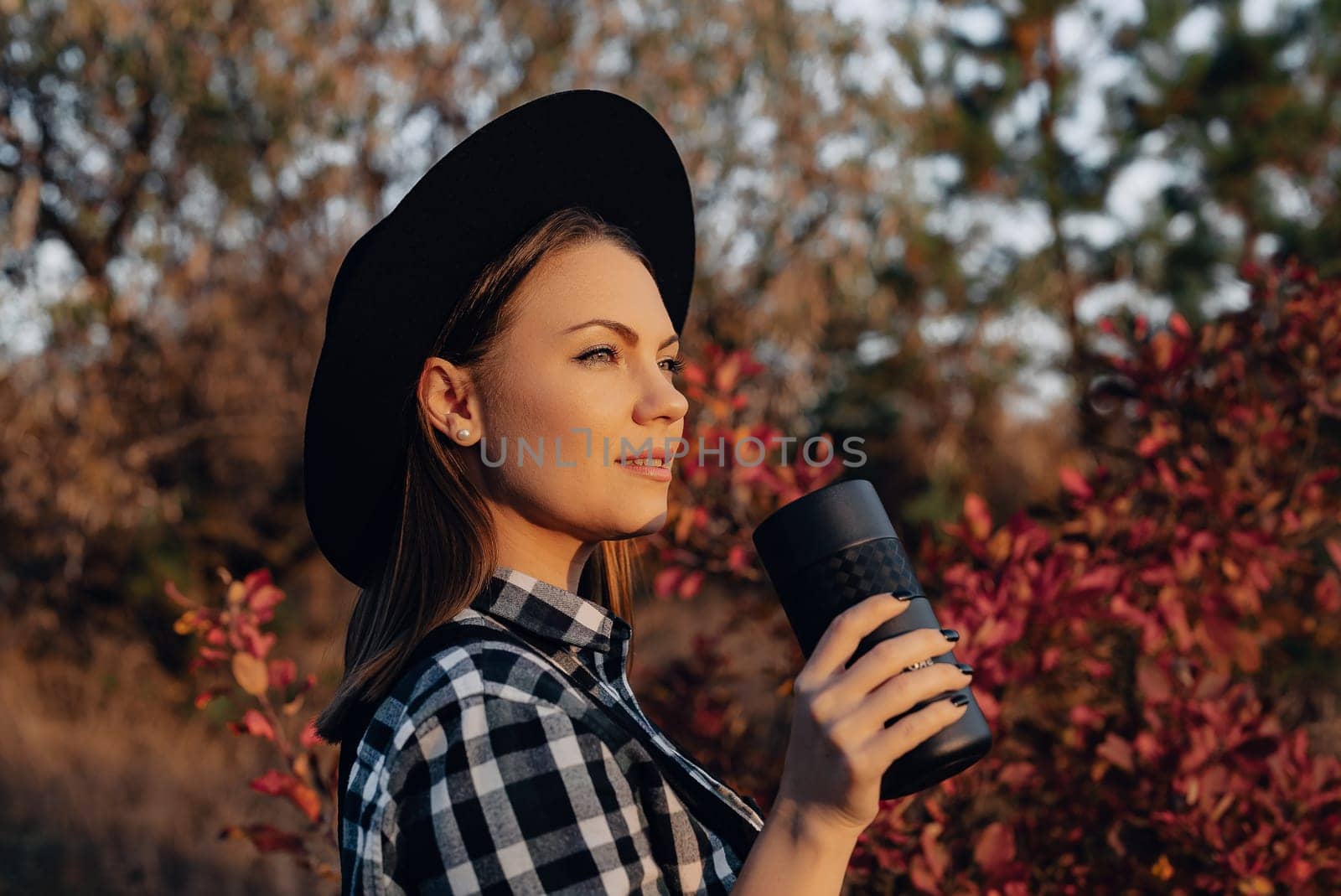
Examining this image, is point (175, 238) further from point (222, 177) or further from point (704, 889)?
point (704, 889)

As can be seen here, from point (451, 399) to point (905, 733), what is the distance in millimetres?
765

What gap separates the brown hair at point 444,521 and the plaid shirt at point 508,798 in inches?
5.2

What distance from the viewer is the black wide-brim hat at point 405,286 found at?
1496 millimetres

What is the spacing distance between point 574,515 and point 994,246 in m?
10.1

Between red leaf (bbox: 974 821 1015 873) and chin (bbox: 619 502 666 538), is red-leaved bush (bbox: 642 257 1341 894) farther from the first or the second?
chin (bbox: 619 502 666 538)

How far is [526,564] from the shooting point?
58.8 inches

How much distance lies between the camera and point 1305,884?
2.31 metres

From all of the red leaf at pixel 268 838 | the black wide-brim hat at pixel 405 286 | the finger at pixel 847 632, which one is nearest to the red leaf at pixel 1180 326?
the black wide-brim hat at pixel 405 286

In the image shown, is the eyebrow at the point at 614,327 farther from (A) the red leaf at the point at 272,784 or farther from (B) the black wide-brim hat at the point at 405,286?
(A) the red leaf at the point at 272,784

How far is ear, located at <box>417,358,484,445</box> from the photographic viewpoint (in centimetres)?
151

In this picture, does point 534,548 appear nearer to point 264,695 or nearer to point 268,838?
point 264,695

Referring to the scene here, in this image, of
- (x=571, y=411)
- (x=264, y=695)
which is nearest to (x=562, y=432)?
(x=571, y=411)

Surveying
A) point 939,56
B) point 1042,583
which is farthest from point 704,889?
point 939,56

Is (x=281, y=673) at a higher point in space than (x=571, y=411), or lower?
higher
